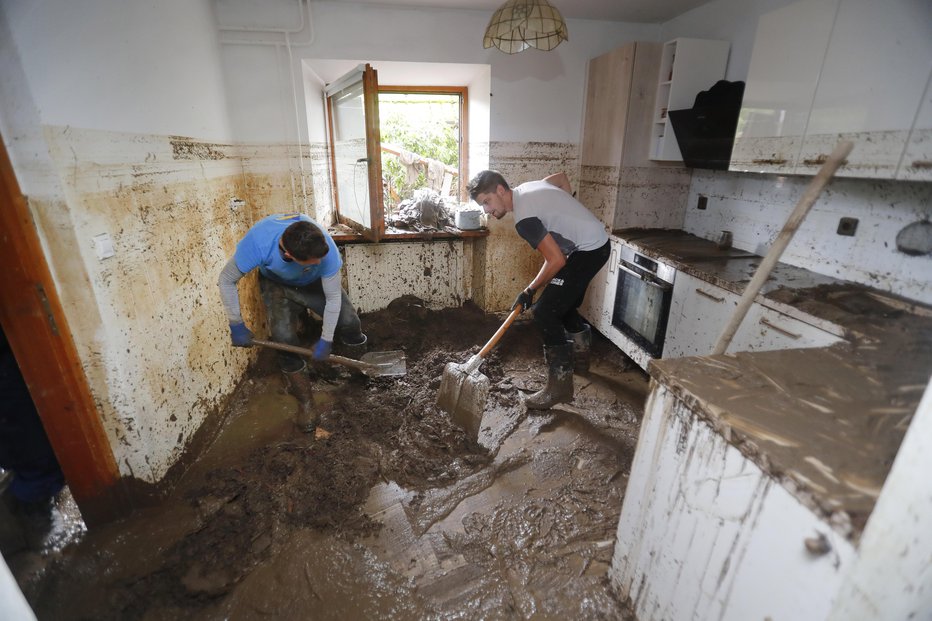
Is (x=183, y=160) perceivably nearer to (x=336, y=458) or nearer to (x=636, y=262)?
(x=336, y=458)

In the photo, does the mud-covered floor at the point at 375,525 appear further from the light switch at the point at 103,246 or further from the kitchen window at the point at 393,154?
the kitchen window at the point at 393,154

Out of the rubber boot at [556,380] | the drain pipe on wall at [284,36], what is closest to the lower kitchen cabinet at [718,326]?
the rubber boot at [556,380]

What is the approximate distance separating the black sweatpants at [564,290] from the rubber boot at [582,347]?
0.29m

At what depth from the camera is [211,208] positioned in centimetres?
256

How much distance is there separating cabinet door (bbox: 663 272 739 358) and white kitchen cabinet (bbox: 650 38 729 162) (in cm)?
108

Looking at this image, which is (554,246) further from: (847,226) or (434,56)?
(434,56)

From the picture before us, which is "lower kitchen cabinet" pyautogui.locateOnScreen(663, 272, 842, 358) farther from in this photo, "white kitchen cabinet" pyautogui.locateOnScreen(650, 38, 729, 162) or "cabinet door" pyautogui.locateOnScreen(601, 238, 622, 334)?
"white kitchen cabinet" pyautogui.locateOnScreen(650, 38, 729, 162)

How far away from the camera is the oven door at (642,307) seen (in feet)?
8.66

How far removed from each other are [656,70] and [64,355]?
11.6ft

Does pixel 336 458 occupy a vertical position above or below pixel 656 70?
below

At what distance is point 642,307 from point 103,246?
2.80 meters

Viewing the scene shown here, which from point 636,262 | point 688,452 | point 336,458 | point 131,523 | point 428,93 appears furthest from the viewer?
point 428,93

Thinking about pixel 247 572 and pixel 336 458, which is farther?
pixel 336 458

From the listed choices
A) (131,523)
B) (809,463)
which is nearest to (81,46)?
(131,523)
